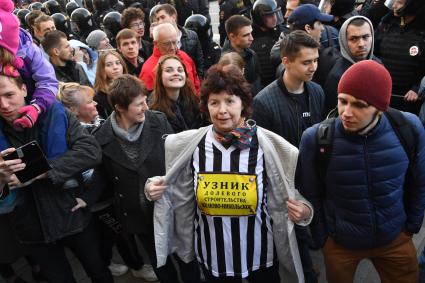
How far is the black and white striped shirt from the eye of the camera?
79.1 inches

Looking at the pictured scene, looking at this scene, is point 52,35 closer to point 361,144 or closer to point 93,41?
point 93,41

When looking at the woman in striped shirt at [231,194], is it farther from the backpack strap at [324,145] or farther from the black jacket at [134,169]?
the black jacket at [134,169]

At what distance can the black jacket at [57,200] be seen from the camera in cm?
229

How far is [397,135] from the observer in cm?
202

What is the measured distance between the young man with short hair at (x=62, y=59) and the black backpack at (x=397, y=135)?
3166 millimetres

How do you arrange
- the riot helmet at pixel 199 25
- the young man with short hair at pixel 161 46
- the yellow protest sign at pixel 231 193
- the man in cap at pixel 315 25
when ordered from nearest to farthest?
the yellow protest sign at pixel 231 193, the man in cap at pixel 315 25, the young man with short hair at pixel 161 46, the riot helmet at pixel 199 25

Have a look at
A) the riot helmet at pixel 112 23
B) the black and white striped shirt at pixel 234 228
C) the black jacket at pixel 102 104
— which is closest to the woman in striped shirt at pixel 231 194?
the black and white striped shirt at pixel 234 228

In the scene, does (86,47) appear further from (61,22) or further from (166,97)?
(61,22)

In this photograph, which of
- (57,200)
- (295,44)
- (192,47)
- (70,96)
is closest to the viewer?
(57,200)

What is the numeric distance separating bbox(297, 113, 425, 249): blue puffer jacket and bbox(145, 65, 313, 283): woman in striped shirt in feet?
0.71

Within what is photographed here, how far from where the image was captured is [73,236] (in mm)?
2490

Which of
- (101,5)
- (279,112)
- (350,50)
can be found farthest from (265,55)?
(101,5)

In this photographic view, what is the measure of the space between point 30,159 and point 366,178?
1.90 m

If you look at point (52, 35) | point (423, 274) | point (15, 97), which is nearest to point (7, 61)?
point (15, 97)
